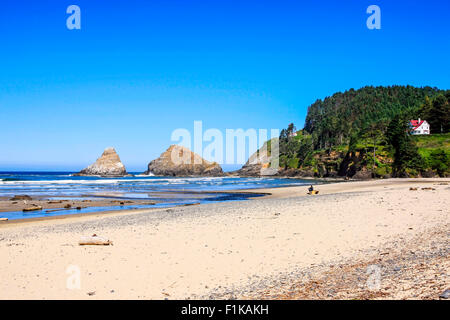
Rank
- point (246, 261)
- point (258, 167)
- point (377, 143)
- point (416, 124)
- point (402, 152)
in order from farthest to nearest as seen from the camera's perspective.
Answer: point (258, 167) < point (416, 124) < point (377, 143) < point (402, 152) < point (246, 261)

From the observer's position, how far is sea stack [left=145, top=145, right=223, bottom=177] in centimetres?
17888

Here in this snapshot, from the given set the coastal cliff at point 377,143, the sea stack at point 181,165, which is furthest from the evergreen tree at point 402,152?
the sea stack at point 181,165

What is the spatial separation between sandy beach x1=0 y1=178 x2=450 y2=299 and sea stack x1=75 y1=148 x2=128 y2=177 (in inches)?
6083

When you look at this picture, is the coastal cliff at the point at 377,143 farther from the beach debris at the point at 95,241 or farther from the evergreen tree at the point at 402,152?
the beach debris at the point at 95,241

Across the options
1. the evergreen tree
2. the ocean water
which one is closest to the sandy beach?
the ocean water

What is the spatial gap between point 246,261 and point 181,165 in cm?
17449

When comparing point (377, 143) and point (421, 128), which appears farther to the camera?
point (421, 128)

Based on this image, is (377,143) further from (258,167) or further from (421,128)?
(258,167)

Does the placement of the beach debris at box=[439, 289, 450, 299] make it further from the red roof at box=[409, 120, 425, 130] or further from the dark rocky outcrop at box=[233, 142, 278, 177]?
the dark rocky outcrop at box=[233, 142, 278, 177]

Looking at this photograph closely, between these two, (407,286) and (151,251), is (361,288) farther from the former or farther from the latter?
(151,251)

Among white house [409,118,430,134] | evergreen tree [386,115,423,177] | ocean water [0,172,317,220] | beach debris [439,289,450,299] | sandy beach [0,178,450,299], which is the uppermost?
white house [409,118,430,134]

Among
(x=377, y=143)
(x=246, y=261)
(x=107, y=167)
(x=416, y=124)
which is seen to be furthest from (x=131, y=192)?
(x=107, y=167)

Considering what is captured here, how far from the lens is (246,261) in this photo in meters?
8.77
